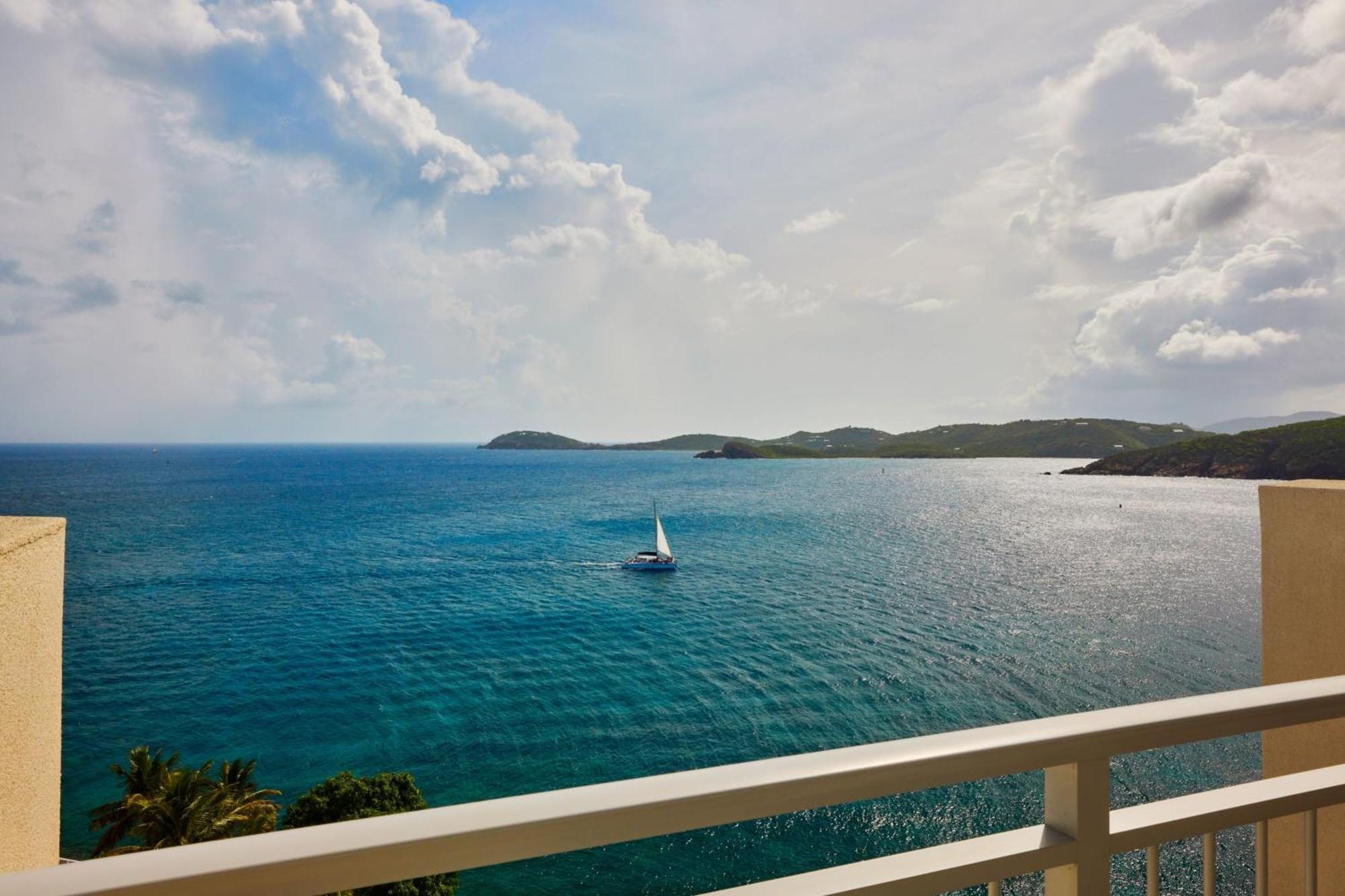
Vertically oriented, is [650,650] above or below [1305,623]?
below

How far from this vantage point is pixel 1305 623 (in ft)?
9.83

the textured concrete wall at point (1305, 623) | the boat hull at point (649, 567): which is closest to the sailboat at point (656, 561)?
the boat hull at point (649, 567)

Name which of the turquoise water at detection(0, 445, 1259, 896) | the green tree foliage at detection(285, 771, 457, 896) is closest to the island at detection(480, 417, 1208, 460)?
the turquoise water at detection(0, 445, 1259, 896)

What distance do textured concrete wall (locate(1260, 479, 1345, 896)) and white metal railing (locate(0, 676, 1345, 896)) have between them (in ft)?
6.76

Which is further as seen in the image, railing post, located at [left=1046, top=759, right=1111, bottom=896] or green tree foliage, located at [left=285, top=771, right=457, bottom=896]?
green tree foliage, located at [left=285, top=771, right=457, bottom=896]

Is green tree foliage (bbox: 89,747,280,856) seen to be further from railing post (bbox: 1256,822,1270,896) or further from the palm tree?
railing post (bbox: 1256,822,1270,896)

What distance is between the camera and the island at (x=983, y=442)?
140 meters

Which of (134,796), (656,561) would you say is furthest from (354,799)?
(656,561)

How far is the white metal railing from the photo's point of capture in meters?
0.70

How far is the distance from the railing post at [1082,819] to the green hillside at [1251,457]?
234ft

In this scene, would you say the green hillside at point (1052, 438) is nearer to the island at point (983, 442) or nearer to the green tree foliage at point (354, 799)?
the island at point (983, 442)

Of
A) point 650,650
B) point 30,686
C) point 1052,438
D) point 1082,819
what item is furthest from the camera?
point 1052,438

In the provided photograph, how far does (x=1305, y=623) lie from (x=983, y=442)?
181 metres

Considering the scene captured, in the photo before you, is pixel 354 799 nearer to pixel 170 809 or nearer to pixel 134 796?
pixel 170 809
